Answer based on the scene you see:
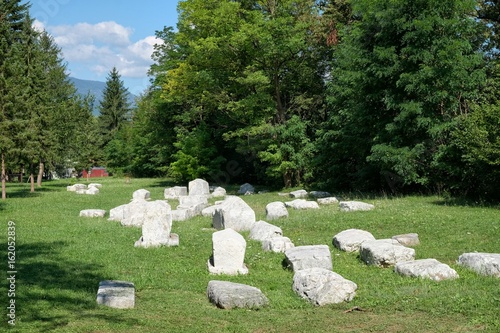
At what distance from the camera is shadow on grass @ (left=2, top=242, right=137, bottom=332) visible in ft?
26.7

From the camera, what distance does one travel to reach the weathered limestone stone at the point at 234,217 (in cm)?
1777

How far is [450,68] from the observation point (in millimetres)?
23062

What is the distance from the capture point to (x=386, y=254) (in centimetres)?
1216

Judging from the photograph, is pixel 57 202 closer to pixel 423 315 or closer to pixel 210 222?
pixel 210 222

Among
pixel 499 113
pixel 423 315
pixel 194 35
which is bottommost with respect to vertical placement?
pixel 423 315

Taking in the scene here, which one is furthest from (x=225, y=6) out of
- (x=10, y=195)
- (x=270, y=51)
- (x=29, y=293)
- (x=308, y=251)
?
(x=29, y=293)

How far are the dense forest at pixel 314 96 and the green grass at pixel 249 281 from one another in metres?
5.29

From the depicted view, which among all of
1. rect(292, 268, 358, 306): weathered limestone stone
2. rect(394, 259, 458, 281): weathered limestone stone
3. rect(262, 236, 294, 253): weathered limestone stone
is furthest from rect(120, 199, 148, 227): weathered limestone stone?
rect(394, 259, 458, 281): weathered limestone stone

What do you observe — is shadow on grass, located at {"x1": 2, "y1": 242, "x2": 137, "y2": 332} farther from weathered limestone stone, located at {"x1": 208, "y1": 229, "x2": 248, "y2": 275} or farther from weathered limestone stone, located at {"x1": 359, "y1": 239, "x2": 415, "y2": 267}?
weathered limestone stone, located at {"x1": 359, "y1": 239, "x2": 415, "y2": 267}

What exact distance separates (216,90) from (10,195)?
49.8 feet

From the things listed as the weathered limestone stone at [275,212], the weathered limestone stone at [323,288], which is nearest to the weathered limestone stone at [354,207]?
the weathered limestone stone at [275,212]

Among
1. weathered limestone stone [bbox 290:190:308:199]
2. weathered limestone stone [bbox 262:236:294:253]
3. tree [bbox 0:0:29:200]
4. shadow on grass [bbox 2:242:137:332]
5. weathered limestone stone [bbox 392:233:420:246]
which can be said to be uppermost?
tree [bbox 0:0:29:200]

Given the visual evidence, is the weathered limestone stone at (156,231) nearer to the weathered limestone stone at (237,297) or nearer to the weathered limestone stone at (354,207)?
the weathered limestone stone at (237,297)

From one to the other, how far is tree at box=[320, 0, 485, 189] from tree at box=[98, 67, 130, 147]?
64.2 metres
